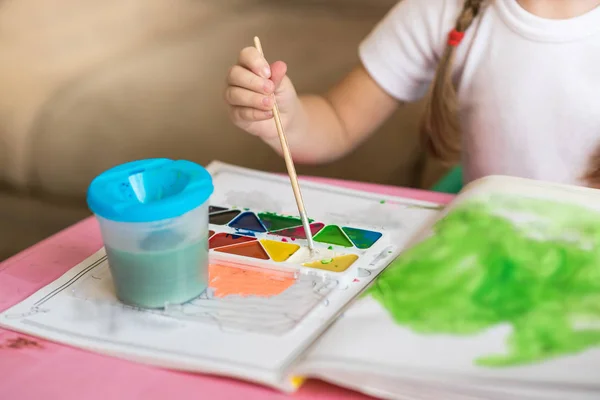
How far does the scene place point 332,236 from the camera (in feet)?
1.70

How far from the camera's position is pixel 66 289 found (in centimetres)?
46

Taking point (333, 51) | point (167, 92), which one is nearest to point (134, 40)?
point (167, 92)

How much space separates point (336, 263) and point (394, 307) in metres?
0.08

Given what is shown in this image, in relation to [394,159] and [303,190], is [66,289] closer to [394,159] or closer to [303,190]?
[303,190]

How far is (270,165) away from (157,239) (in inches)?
24.1

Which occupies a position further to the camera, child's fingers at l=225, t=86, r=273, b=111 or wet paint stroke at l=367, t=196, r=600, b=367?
child's fingers at l=225, t=86, r=273, b=111

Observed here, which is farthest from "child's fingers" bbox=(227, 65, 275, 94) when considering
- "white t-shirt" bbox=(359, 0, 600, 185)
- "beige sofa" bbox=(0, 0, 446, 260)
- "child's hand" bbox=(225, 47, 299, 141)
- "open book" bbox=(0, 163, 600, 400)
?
"beige sofa" bbox=(0, 0, 446, 260)

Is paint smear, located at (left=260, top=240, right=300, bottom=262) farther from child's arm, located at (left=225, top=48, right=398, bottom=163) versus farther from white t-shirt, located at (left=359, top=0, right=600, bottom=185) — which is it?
white t-shirt, located at (left=359, top=0, right=600, bottom=185)

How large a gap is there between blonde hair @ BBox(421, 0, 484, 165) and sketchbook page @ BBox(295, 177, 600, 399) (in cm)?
25

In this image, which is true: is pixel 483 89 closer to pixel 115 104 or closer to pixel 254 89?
pixel 254 89

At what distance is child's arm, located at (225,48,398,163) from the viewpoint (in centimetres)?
56

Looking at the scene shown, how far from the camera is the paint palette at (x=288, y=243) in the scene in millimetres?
475

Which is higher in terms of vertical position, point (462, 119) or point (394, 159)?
point (462, 119)

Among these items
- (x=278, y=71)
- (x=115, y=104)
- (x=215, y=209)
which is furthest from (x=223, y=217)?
(x=115, y=104)
